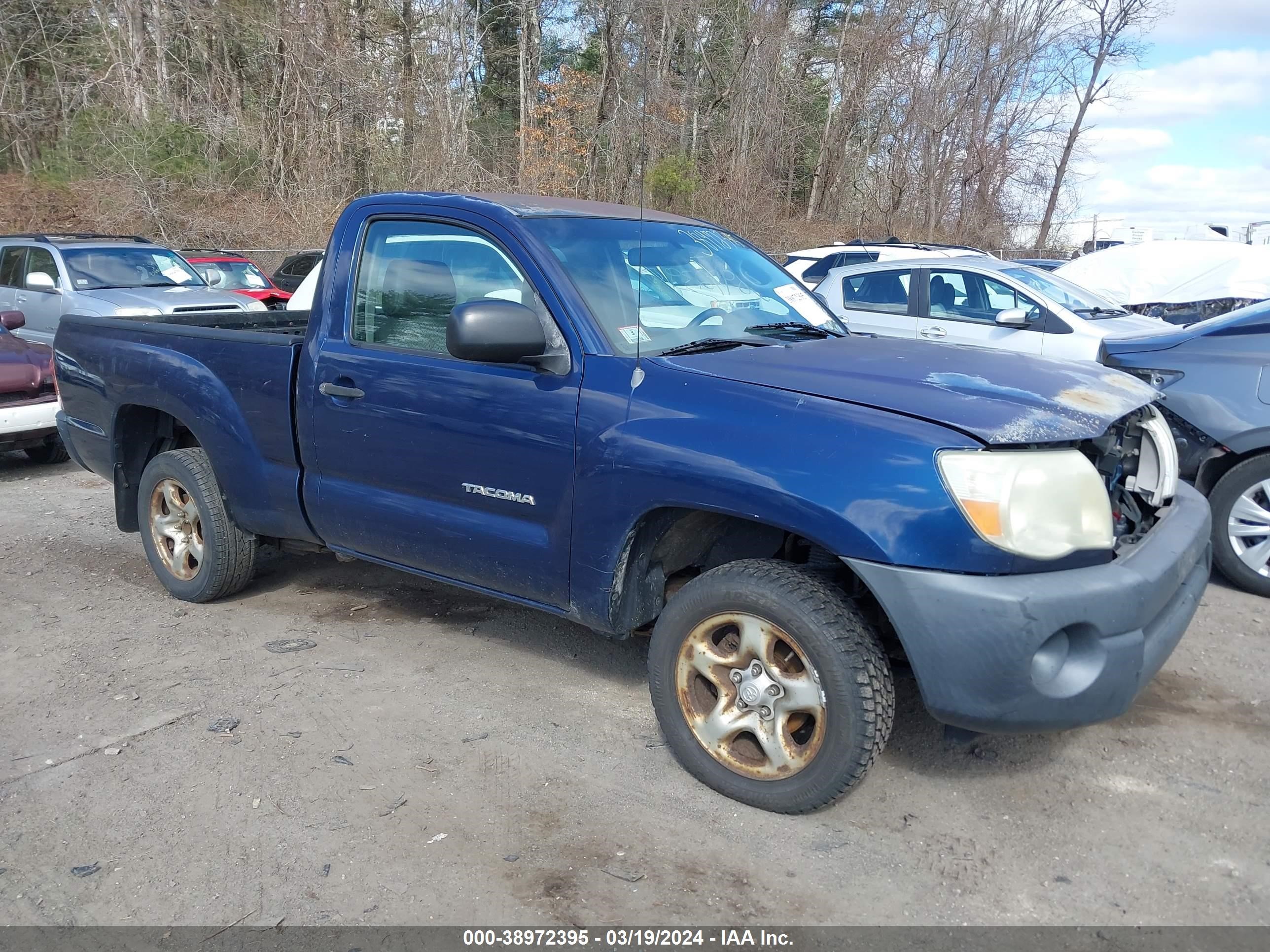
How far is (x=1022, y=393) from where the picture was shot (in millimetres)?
3221

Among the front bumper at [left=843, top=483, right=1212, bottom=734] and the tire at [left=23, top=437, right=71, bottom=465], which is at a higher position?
the front bumper at [left=843, top=483, right=1212, bottom=734]

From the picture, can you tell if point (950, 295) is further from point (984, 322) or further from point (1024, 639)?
point (1024, 639)

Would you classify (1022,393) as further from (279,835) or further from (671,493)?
(279,835)

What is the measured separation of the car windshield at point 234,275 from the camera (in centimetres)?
1511

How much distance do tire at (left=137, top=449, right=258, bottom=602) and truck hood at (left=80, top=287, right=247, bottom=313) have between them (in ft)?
20.2

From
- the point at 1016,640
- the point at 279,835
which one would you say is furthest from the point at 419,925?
the point at 1016,640

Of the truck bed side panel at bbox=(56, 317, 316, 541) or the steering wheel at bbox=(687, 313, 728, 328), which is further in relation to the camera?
the truck bed side panel at bbox=(56, 317, 316, 541)

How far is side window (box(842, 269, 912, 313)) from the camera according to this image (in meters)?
9.39

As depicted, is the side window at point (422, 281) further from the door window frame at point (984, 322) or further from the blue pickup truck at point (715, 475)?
the door window frame at point (984, 322)

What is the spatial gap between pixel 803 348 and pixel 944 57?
32.9 m

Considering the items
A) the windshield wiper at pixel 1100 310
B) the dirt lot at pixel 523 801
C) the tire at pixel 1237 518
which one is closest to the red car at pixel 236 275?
the windshield wiper at pixel 1100 310

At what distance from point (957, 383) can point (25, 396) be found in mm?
7818

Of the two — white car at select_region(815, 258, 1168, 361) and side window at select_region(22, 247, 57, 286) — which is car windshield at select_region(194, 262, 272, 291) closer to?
side window at select_region(22, 247, 57, 286)

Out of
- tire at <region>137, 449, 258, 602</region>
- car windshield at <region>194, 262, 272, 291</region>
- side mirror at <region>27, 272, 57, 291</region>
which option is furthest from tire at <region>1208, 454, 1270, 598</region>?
car windshield at <region>194, 262, 272, 291</region>
